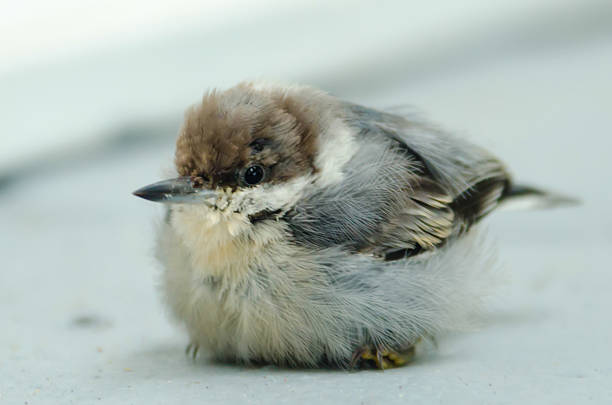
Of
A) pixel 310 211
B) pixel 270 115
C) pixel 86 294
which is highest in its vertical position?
pixel 270 115

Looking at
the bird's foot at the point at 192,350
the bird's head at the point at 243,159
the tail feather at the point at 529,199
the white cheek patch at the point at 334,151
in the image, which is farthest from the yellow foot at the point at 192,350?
the tail feather at the point at 529,199

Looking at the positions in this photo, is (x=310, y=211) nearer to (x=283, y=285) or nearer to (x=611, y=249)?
(x=283, y=285)

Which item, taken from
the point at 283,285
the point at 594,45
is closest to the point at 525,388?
the point at 283,285

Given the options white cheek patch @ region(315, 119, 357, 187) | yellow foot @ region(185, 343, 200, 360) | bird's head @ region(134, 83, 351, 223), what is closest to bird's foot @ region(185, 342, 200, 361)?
yellow foot @ region(185, 343, 200, 360)

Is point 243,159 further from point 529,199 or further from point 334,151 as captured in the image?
point 529,199

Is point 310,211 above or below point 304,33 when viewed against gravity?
below

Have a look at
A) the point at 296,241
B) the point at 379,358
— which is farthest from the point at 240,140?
the point at 379,358

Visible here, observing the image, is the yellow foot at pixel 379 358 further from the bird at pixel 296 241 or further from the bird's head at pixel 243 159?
the bird's head at pixel 243 159
